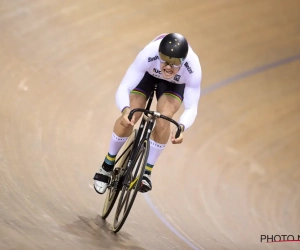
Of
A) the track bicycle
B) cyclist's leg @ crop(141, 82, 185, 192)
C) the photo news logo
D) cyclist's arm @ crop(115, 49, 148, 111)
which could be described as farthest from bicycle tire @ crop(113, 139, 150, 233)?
the photo news logo

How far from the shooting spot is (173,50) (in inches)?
137

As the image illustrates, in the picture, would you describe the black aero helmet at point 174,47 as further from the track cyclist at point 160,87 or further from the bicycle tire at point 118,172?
the bicycle tire at point 118,172

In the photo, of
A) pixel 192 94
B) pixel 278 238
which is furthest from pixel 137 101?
pixel 278 238

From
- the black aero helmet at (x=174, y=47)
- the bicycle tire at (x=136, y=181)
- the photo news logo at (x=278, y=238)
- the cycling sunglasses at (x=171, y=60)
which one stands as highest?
the black aero helmet at (x=174, y=47)

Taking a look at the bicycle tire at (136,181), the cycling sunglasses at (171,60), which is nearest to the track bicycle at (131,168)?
the bicycle tire at (136,181)

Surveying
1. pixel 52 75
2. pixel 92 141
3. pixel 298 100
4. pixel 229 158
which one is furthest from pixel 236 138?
pixel 52 75

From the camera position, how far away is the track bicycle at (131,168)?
357cm

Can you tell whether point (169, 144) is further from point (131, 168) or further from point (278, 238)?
point (131, 168)

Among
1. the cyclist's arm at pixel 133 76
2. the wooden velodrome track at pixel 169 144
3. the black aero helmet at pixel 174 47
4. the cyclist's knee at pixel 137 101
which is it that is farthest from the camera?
the wooden velodrome track at pixel 169 144

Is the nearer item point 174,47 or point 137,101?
point 174,47

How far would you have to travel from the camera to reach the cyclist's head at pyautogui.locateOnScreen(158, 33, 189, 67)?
137 inches

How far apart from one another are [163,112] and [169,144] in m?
2.00

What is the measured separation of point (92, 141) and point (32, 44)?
1.69m

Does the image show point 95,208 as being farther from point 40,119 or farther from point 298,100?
point 298,100
